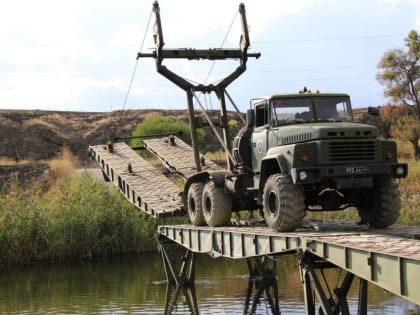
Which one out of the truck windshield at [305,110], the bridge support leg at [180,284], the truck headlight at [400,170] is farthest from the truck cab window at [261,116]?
the bridge support leg at [180,284]

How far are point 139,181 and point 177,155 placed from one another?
4.95 ft

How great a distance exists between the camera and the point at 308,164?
39.7 feet

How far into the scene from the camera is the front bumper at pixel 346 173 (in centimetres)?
1198

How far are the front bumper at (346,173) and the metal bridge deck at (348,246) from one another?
784mm

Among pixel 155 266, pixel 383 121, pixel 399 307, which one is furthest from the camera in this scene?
pixel 383 121

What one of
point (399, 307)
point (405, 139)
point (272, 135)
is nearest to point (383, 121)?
point (405, 139)

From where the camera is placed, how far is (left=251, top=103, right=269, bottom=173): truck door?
1378 centimetres

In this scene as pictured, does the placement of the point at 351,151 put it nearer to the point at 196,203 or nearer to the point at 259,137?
the point at 259,137

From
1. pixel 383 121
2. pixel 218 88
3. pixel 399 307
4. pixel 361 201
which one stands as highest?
pixel 383 121

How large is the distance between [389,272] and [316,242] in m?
1.94

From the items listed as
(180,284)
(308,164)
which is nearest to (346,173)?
(308,164)

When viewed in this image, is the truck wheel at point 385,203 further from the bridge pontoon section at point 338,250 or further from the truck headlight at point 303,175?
the truck headlight at point 303,175

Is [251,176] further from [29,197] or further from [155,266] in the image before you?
[29,197]

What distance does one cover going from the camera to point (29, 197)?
27.7 m
